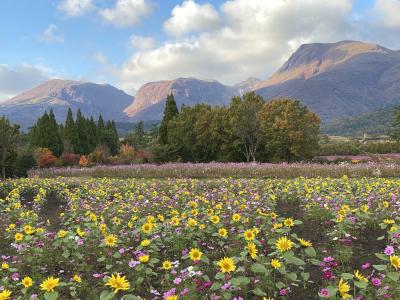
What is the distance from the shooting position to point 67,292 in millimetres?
5332

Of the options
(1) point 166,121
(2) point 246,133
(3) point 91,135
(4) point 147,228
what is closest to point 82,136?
(3) point 91,135

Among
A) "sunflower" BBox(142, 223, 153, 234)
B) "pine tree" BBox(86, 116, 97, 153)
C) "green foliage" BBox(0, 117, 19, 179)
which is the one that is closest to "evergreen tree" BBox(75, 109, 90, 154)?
"pine tree" BBox(86, 116, 97, 153)

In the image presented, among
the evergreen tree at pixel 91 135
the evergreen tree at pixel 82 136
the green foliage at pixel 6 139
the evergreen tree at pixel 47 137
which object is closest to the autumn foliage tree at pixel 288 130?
the green foliage at pixel 6 139

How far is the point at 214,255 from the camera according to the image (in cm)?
621

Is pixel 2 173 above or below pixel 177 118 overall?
below

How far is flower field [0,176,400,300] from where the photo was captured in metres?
4.20

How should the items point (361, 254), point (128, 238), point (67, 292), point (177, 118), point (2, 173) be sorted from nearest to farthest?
point (67, 292) < point (361, 254) < point (128, 238) < point (2, 173) < point (177, 118)

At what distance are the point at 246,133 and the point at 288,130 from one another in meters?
3.97

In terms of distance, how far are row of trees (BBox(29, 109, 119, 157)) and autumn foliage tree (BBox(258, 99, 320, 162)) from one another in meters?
27.1

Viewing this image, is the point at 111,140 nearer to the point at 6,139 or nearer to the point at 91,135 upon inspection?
the point at 91,135

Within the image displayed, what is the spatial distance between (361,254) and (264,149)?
3256 centimetres

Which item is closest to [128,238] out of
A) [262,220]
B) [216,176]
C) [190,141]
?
[262,220]

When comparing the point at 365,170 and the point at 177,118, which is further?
the point at 177,118

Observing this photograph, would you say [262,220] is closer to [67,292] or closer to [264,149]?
[67,292]
